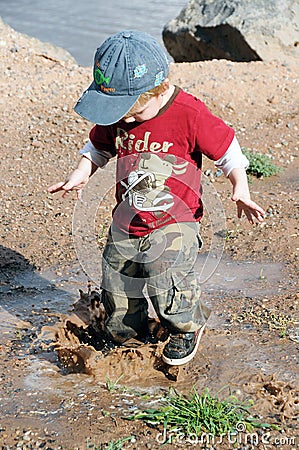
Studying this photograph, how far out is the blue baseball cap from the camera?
3.49 meters

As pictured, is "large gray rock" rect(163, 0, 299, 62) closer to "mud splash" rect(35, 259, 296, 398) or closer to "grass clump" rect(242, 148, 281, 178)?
"grass clump" rect(242, 148, 281, 178)

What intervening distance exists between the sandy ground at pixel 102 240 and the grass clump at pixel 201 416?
0.27 ft

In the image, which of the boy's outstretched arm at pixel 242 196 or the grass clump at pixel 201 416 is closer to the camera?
the grass clump at pixel 201 416

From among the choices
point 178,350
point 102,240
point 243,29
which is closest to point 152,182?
point 178,350

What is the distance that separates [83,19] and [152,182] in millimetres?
18411

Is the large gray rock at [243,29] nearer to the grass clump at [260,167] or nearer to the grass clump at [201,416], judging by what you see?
the grass clump at [260,167]

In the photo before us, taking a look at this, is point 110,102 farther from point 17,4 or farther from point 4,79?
point 17,4

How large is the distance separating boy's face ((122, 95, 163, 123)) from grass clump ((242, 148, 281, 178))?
3.74 metres

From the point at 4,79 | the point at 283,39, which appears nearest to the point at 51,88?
the point at 4,79

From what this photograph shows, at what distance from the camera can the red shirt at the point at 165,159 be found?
3.72 metres

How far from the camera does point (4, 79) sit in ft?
28.9

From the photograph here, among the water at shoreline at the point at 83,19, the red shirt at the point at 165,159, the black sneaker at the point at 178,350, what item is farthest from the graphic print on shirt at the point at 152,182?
the water at shoreline at the point at 83,19

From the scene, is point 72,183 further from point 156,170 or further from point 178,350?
point 178,350

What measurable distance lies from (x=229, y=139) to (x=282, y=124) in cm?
489
